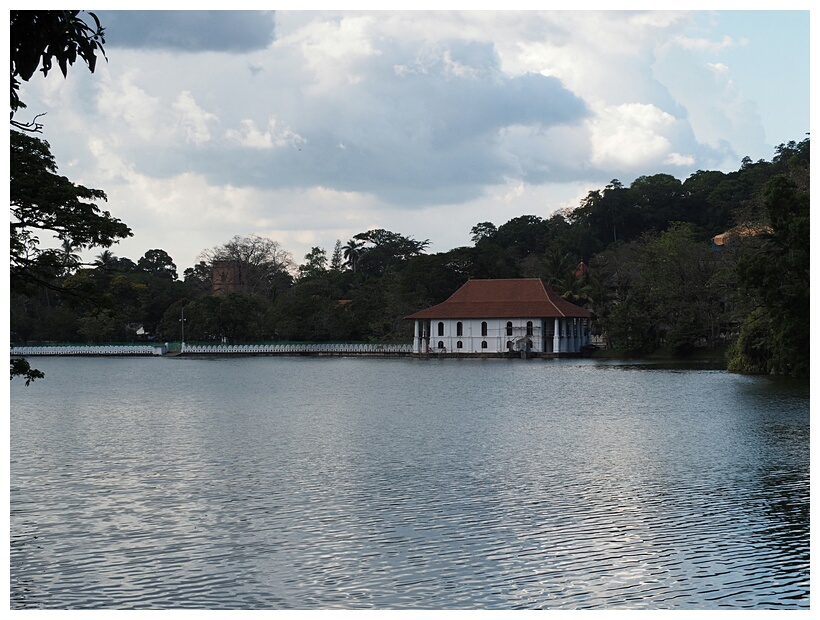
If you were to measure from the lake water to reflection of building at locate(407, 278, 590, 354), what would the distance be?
43048 millimetres

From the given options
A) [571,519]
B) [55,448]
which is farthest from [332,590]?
[55,448]

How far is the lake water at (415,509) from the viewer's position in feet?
27.5

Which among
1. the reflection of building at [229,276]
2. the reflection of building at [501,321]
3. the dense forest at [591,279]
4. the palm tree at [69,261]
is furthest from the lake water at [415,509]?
the reflection of building at [229,276]

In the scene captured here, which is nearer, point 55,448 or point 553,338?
point 55,448

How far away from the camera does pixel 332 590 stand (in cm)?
838

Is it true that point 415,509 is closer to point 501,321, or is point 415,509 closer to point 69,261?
point 69,261

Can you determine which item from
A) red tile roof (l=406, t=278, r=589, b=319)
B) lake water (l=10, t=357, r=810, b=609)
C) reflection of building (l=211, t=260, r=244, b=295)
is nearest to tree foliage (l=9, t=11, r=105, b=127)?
lake water (l=10, t=357, r=810, b=609)

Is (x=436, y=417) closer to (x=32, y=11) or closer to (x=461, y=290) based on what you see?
(x=32, y=11)

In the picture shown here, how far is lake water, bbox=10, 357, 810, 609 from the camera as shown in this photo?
8.39 metres

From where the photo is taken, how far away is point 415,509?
38.4 ft

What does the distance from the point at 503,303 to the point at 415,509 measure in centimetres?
5863

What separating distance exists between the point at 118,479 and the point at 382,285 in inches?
2629

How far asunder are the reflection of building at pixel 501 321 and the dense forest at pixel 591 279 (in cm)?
254

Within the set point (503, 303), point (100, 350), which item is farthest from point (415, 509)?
point (100, 350)
